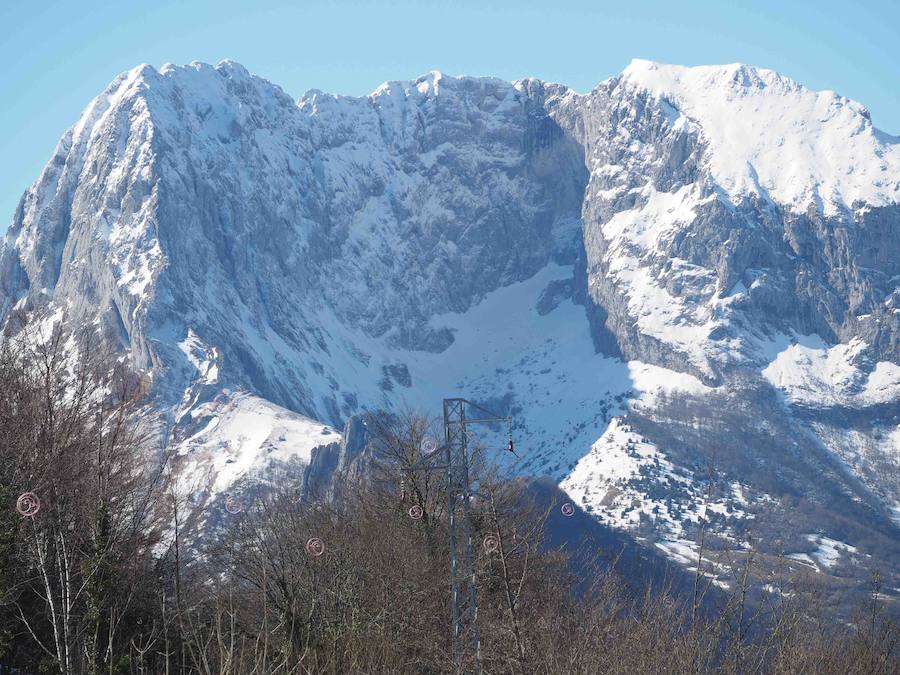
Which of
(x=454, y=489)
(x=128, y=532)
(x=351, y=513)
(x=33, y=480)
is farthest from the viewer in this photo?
(x=351, y=513)

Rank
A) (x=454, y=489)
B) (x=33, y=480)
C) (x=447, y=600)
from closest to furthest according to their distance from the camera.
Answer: (x=33, y=480)
(x=454, y=489)
(x=447, y=600)

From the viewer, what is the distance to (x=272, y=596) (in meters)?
42.4

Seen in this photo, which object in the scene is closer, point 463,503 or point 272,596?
point 463,503

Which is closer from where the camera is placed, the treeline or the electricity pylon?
the treeline

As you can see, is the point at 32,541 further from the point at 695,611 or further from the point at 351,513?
the point at 351,513

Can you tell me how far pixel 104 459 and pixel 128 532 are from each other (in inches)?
294

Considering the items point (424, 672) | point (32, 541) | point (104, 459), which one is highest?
point (104, 459)

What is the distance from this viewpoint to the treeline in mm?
29891

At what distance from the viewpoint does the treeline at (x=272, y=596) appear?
29891mm

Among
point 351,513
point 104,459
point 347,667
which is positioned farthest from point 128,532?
point 351,513

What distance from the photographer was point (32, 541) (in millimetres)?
32625

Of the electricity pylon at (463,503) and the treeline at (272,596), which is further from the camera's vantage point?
the electricity pylon at (463,503)

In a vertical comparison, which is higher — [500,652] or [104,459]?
[104,459]

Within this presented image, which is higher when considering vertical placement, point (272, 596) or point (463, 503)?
point (463, 503)
